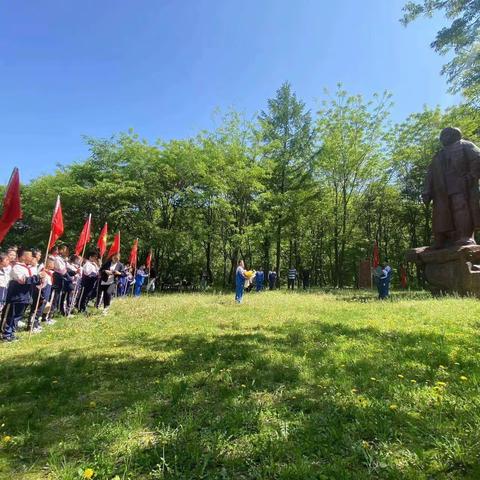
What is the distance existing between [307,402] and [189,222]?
28.5m

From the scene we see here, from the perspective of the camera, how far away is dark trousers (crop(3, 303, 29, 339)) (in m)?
8.11

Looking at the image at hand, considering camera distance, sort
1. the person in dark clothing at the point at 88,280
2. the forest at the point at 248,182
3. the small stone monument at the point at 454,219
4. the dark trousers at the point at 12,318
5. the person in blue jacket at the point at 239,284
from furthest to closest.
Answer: the forest at the point at 248,182, the person in blue jacket at the point at 239,284, the person in dark clothing at the point at 88,280, the small stone monument at the point at 454,219, the dark trousers at the point at 12,318

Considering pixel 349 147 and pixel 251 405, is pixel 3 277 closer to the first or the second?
pixel 251 405

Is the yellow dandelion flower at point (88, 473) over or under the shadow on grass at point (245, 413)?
under

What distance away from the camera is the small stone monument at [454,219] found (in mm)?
11742

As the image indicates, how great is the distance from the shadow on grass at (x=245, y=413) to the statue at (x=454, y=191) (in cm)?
821

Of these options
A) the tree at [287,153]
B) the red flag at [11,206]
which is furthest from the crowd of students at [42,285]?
the tree at [287,153]

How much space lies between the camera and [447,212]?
13.3m

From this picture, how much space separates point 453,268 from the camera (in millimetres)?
12109

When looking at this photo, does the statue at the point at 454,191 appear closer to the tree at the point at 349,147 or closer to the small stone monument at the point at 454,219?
the small stone monument at the point at 454,219

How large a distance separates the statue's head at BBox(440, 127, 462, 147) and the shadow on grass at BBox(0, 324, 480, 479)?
9792mm

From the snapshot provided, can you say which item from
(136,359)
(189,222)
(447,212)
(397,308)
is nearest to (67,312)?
(136,359)

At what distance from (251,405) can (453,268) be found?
34.8 feet

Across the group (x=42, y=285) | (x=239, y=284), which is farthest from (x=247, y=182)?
(x=42, y=285)
